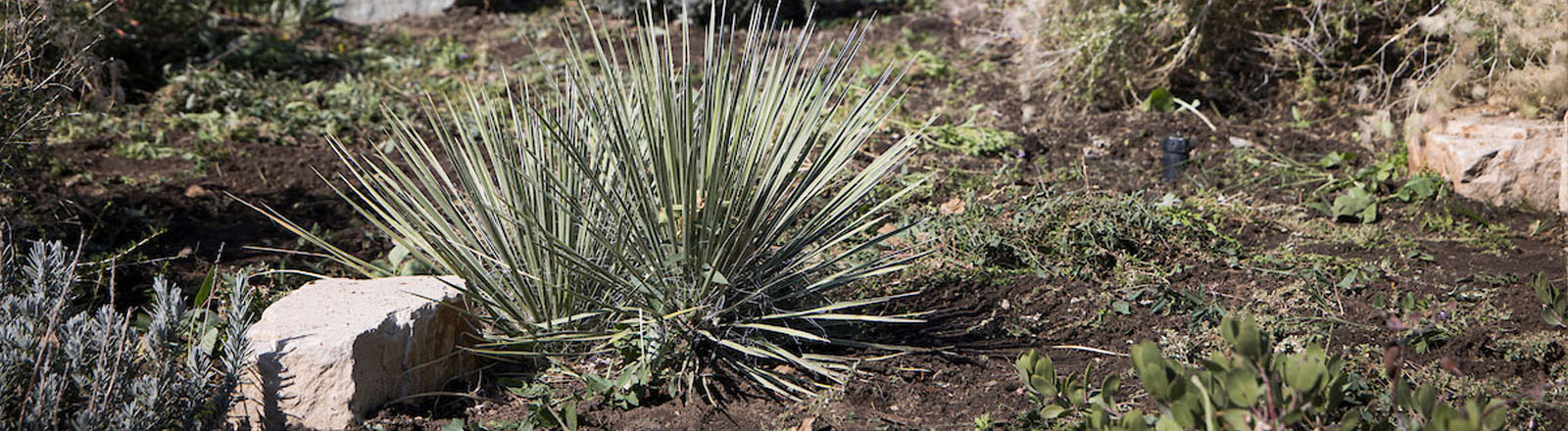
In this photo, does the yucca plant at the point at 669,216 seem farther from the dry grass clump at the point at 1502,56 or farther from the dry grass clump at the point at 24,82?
the dry grass clump at the point at 1502,56

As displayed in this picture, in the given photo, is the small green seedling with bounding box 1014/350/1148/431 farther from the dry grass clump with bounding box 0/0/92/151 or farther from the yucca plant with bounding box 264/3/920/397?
the dry grass clump with bounding box 0/0/92/151

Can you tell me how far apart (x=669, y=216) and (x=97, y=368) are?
115cm

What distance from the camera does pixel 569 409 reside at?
256cm

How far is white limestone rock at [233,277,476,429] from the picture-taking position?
2.53 metres

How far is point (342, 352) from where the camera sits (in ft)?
8.31

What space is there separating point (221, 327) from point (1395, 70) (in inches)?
188

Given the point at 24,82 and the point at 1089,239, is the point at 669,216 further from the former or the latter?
the point at 24,82

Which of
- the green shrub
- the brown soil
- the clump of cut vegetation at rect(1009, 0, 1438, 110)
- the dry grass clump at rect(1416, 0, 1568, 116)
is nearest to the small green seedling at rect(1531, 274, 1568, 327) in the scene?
the brown soil

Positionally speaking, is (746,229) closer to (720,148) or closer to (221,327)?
(720,148)

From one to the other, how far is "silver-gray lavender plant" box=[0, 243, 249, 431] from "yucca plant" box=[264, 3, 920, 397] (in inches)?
14.5

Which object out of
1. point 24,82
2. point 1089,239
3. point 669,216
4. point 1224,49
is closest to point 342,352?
point 669,216

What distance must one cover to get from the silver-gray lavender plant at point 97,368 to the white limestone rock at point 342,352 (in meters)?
0.13

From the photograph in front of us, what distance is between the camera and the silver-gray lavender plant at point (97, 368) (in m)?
2.16

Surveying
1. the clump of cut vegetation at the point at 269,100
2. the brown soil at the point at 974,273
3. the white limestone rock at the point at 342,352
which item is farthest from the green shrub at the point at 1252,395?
the clump of cut vegetation at the point at 269,100
